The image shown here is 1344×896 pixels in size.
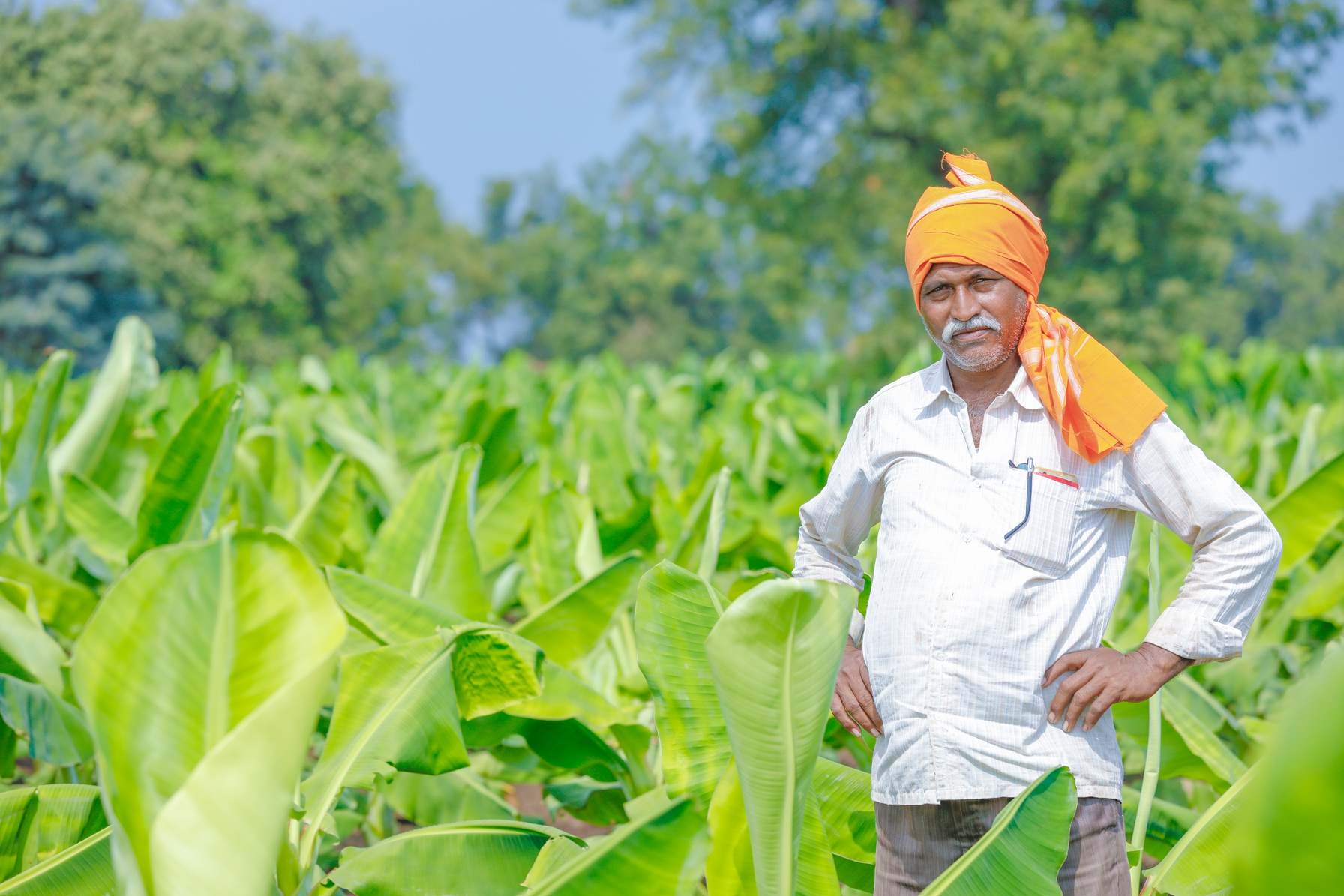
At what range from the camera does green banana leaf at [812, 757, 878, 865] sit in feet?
5.42

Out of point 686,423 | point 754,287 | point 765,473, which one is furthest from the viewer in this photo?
point 754,287

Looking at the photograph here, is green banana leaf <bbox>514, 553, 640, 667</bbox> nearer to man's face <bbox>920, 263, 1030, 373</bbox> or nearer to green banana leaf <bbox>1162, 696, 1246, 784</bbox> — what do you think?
man's face <bbox>920, 263, 1030, 373</bbox>

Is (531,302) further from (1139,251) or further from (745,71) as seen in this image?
(1139,251)

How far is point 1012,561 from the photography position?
56.1 inches

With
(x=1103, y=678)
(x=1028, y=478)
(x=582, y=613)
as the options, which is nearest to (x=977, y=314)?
(x=1028, y=478)

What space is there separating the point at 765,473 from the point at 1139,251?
39.4 ft

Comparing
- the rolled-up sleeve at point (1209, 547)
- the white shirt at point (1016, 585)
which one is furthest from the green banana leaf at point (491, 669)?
the rolled-up sleeve at point (1209, 547)

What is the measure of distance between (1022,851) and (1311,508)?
4.94 feet

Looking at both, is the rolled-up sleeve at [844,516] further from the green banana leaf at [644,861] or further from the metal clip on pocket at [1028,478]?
the green banana leaf at [644,861]

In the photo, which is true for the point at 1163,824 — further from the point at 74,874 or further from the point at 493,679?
the point at 74,874

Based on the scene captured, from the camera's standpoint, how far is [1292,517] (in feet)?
7.63

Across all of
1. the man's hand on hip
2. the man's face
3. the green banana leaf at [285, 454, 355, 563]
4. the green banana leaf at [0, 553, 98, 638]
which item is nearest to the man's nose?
the man's face

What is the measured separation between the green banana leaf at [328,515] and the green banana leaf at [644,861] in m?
1.96

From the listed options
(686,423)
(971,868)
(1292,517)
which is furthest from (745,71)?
(971,868)
